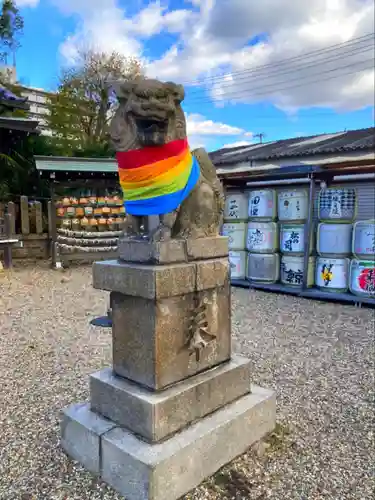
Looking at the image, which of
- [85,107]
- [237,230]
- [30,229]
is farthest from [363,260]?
[85,107]

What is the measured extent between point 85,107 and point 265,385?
761 inches

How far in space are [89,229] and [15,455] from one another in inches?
344

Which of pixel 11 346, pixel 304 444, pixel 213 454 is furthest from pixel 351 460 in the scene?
pixel 11 346

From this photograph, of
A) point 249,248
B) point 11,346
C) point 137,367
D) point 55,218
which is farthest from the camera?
point 55,218

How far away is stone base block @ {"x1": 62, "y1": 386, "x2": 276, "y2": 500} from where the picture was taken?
219 centimetres

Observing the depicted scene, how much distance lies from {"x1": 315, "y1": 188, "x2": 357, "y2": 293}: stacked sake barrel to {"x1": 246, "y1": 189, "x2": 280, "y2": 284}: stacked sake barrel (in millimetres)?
948

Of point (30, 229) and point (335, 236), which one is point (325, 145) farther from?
point (30, 229)

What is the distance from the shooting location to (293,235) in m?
7.63

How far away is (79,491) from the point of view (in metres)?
2.34

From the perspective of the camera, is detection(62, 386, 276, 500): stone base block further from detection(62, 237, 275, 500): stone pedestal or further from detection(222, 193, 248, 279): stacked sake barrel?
detection(222, 193, 248, 279): stacked sake barrel

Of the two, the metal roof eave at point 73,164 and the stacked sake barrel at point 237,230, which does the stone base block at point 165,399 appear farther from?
the metal roof eave at point 73,164

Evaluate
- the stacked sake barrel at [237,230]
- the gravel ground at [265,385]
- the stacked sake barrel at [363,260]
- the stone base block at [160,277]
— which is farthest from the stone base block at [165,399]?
the stacked sake barrel at [237,230]

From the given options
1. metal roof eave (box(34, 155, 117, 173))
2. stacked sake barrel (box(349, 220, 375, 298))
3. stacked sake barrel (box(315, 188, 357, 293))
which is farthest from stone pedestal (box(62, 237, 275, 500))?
metal roof eave (box(34, 155, 117, 173))

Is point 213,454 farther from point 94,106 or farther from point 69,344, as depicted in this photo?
point 94,106
